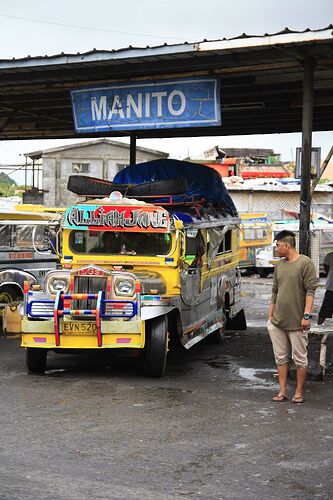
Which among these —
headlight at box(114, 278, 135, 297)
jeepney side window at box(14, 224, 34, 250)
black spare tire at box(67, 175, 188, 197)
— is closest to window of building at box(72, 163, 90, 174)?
A: jeepney side window at box(14, 224, 34, 250)

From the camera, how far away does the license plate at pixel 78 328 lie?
10672 mm

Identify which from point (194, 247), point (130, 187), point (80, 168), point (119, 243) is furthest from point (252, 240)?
point (119, 243)

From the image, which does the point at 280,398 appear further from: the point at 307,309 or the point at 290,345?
the point at 307,309

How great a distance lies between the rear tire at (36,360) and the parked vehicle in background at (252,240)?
20241mm

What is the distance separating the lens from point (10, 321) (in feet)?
52.1

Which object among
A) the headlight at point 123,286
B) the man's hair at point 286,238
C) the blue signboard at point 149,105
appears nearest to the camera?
the man's hair at point 286,238

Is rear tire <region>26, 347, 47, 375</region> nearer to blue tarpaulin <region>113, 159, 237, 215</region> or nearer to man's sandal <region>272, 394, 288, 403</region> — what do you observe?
man's sandal <region>272, 394, 288, 403</region>

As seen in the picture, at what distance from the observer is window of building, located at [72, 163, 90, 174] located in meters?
40.8

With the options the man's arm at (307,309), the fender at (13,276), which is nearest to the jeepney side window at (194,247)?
the man's arm at (307,309)

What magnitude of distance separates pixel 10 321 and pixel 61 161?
1005 inches

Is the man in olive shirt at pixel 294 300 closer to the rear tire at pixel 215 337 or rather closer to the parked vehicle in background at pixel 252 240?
the rear tire at pixel 215 337

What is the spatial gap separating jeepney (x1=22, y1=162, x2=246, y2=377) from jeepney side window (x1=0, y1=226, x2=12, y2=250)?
4.45 m

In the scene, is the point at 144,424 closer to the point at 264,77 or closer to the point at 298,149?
the point at 298,149

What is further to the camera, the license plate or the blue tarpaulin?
the blue tarpaulin
